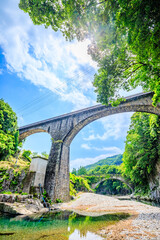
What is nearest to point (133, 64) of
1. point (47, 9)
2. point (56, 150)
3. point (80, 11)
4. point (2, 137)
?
point (80, 11)

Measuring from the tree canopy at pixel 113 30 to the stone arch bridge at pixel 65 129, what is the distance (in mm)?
6497

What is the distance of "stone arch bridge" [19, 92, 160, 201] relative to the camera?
1223cm

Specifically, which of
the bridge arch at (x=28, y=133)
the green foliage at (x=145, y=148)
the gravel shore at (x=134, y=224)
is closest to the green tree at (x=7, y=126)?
the bridge arch at (x=28, y=133)

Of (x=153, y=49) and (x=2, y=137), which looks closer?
(x=153, y=49)

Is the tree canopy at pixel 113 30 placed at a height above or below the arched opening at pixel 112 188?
above

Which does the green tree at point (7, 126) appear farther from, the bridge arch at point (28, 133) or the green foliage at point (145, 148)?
the green foliage at point (145, 148)

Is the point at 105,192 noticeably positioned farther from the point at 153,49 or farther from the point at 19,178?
the point at 153,49

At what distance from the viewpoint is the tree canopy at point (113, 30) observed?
3.66 meters

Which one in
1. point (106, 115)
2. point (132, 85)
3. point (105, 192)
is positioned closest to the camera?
point (132, 85)

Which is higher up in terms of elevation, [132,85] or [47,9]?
[47,9]

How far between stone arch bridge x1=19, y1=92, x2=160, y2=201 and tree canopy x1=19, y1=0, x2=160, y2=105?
21.3 feet

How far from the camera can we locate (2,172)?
11836 mm

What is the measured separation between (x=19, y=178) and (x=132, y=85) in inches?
497

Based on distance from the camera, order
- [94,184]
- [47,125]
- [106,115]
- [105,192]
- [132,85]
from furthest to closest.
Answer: [105,192] < [94,184] < [47,125] < [106,115] < [132,85]
